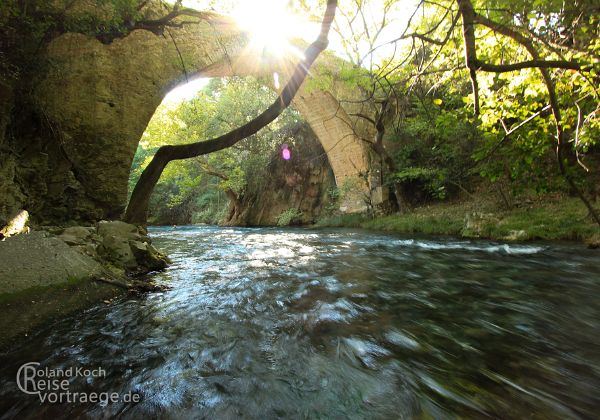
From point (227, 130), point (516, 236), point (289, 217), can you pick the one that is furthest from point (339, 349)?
point (227, 130)

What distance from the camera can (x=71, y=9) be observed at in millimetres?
5188

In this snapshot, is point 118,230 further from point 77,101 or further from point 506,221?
point 506,221

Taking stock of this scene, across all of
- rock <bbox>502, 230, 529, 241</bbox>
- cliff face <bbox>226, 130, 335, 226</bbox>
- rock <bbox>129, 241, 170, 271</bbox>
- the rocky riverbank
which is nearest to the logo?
the rocky riverbank

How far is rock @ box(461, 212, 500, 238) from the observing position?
7.28m

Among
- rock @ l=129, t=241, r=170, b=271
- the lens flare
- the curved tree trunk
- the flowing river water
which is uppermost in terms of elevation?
the lens flare

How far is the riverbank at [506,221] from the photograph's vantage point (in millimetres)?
5965

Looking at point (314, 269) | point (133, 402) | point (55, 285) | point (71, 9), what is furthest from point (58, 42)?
point (133, 402)

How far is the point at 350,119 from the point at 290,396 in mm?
12998

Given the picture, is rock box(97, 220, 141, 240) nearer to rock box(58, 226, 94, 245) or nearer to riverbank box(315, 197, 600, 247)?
rock box(58, 226, 94, 245)

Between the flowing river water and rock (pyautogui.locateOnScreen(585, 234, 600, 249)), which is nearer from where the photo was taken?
the flowing river water

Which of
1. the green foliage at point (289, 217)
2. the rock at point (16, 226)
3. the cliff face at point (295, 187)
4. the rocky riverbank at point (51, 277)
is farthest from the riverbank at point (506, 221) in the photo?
the rock at point (16, 226)

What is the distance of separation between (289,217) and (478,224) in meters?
9.39

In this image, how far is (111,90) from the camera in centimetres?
620

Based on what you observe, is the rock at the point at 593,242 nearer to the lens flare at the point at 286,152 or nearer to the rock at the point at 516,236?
→ the rock at the point at 516,236
